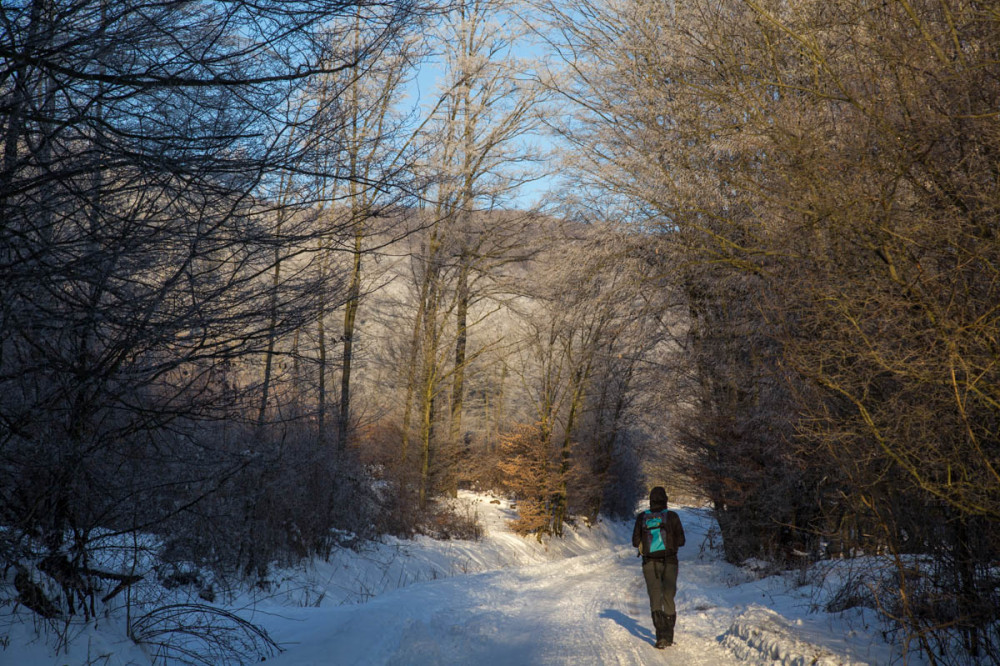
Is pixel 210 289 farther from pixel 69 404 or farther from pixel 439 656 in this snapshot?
pixel 439 656

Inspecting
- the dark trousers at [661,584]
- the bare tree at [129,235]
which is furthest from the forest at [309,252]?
the dark trousers at [661,584]

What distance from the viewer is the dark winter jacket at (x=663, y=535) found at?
323 inches

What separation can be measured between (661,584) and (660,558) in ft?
Answer: 1.23

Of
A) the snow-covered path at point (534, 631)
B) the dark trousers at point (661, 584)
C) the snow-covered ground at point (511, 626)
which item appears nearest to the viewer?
the snow-covered ground at point (511, 626)

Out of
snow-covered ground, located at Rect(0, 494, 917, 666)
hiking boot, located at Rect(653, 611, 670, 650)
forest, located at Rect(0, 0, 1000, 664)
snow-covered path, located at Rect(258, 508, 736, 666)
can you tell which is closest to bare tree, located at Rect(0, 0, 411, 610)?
forest, located at Rect(0, 0, 1000, 664)

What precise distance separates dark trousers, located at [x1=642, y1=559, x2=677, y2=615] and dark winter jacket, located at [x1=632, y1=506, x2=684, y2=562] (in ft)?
0.23

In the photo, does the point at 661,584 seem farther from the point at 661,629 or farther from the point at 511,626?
the point at 511,626

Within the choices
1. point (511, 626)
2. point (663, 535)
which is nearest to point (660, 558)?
point (663, 535)

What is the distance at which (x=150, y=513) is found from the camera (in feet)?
17.3

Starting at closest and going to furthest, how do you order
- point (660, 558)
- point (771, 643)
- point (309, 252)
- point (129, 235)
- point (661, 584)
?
point (129, 235), point (309, 252), point (771, 643), point (661, 584), point (660, 558)

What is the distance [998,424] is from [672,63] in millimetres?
6365

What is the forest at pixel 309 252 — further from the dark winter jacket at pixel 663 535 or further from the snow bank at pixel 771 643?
the dark winter jacket at pixel 663 535

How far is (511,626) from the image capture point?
8.19m

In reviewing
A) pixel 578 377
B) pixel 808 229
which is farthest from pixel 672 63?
pixel 578 377
